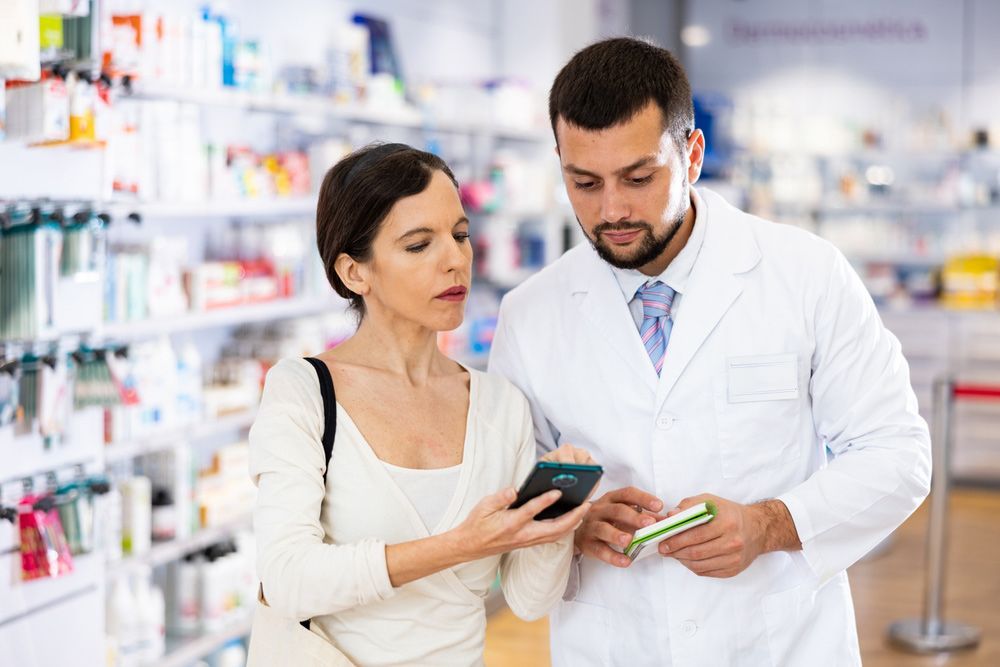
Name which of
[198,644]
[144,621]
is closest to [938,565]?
[198,644]

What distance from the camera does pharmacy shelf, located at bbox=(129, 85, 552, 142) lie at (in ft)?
13.3

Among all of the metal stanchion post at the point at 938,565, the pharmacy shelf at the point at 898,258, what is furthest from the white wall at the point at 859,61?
the metal stanchion post at the point at 938,565

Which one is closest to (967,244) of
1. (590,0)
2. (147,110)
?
(590,0)

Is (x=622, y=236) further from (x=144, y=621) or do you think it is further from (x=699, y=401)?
(x=144, y=621)

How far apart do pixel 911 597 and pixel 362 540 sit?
16.5 feet

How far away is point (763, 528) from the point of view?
6.59 ft

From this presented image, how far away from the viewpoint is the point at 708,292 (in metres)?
2.18

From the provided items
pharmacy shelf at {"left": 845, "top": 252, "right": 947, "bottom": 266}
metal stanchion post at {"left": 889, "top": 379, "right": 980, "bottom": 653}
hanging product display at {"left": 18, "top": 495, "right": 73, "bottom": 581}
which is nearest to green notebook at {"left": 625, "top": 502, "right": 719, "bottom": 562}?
hanging product display at {"left": 18, "top": 495, "right": 73, "bottom": 581}

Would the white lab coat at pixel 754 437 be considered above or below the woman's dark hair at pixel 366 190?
below

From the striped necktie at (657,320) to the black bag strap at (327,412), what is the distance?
2.08 ft

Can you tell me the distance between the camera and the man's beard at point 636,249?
6.69 feet

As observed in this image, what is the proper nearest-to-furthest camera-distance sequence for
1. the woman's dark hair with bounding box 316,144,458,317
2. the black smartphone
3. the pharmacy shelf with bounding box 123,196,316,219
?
the black smartphone < the woman's dark hair with bounding box 316,144,458,317 < the pharmacy shelf with bounding box 123,196,316,219

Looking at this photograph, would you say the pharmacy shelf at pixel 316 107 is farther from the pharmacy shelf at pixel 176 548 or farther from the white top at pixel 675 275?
the white top at pixel 675 275

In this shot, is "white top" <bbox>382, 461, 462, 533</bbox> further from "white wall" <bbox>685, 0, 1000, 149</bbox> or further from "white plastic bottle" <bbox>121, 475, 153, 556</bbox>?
"white wall" <bbox>685, 0, 1000, 149</bbox>
